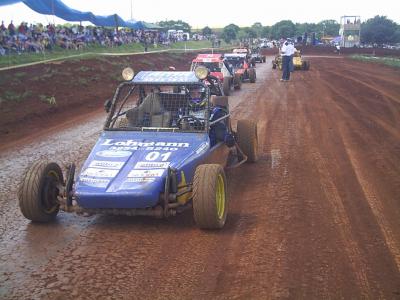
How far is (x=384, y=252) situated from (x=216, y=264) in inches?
55.2

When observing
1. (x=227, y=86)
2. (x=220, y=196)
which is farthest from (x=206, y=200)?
(x=227, y=86)

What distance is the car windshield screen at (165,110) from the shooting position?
590 cm

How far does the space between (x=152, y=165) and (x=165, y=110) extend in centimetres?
129

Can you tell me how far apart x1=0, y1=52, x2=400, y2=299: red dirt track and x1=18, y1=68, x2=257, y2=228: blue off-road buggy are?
0.26 m

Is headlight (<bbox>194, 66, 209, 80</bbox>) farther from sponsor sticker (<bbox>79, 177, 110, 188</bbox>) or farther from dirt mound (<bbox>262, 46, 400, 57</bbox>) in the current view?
dirt mound (<bbox>262, 46, 400, 57</bbox>)

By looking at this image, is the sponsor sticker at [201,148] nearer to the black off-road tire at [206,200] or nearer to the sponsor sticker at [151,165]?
the sponsor sticker at [151,165]

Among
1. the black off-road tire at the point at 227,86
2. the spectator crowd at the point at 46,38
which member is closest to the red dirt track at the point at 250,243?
the black off-road tire at the point at 227,86

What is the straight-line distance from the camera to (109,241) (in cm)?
455

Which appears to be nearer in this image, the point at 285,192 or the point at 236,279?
the point at 236,279

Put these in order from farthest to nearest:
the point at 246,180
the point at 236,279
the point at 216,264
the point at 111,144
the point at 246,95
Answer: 1. the point at 246,95
2. the point at 246,180
3. the point at 111,144
4. the point at 216,264
5. the point at 236,279

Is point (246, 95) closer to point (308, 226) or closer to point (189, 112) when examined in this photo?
point (189, 112)

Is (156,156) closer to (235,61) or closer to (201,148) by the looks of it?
(201,148)

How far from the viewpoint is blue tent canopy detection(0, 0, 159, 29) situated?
19.0 m

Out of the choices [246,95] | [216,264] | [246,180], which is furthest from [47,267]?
[246,95]
